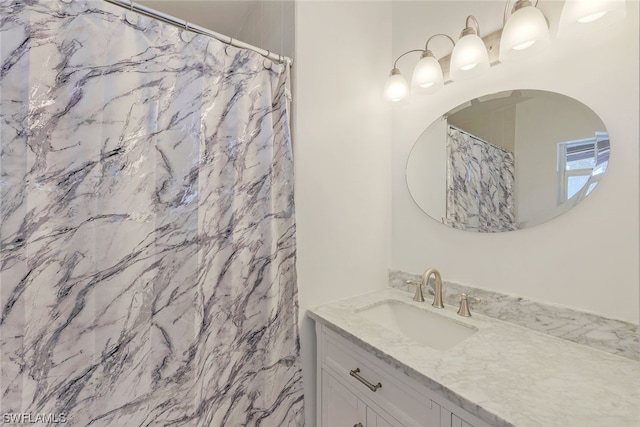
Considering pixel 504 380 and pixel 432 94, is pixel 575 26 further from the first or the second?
pixel 504 380

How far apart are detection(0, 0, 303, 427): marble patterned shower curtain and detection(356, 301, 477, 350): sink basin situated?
446 millimetres

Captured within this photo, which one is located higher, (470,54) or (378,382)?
(470,54)

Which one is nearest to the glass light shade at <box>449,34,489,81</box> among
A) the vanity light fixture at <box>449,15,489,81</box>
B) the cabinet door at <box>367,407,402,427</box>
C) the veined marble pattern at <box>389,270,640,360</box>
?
the vanity light fixture at <box>449,15,489,81</box>

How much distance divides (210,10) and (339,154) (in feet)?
4.24

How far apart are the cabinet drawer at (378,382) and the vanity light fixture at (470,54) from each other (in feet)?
3.94

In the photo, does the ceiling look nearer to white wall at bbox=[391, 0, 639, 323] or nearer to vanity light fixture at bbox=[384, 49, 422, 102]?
vanity light fixture at bbox=[384, 49, 422, 102]

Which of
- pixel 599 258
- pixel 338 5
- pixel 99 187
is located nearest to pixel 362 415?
pixel 599 258

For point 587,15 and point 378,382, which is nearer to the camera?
point 587,15

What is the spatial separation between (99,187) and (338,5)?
4.44 ft

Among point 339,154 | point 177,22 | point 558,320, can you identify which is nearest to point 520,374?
point 558,320

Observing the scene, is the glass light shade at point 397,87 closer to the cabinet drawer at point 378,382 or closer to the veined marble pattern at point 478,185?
the veined marble pattern at point 478,185

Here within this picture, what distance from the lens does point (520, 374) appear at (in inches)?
30.6

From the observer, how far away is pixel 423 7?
56.6 inches

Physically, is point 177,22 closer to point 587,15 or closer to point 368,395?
point 587,15
